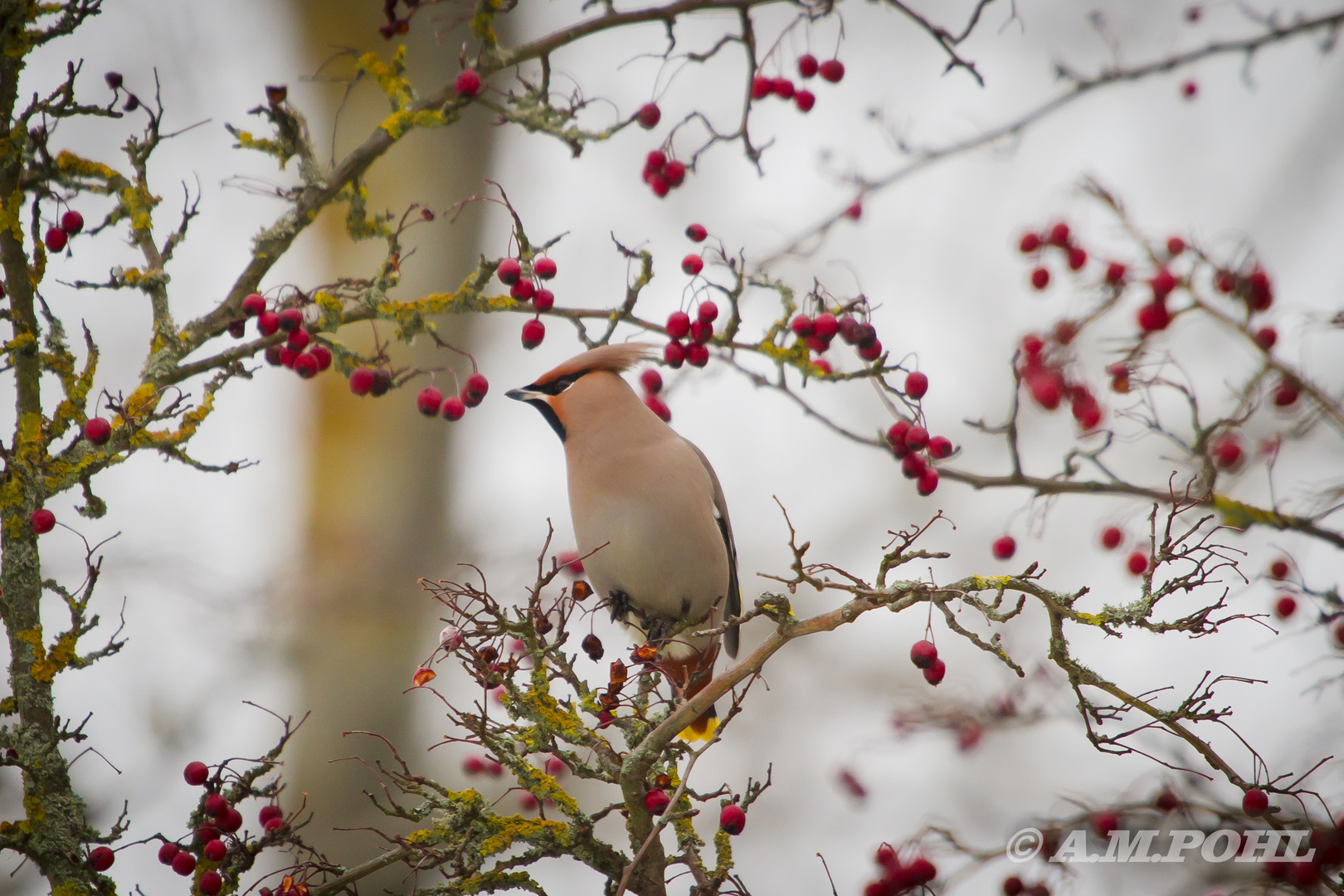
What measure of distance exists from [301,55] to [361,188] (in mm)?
3024

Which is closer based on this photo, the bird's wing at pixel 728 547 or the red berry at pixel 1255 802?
the red berry at pixel 1255 802

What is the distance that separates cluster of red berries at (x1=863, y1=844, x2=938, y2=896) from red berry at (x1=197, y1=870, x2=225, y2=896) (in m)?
1.46

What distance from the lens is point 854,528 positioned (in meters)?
7.75

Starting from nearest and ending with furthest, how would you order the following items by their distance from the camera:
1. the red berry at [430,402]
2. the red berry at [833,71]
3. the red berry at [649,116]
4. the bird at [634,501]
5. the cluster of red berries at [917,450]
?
1. the cluster of red berries at [917,450]
2. the red berry at [430,402]
3. the red berry at [649,116]
4. the red berry at [833,71]
5. the bird at [634,501]

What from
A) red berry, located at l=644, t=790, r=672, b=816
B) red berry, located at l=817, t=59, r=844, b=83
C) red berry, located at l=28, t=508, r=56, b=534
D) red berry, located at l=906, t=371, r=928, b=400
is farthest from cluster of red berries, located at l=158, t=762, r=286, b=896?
red berry, located at l=817, t=59, r=844, b=83

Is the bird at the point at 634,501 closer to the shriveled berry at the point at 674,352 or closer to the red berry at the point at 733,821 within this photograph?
the shriveled berry at the point at 674,352

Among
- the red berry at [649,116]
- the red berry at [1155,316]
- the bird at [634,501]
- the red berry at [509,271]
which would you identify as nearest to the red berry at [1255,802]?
the red berry at [1155,316]

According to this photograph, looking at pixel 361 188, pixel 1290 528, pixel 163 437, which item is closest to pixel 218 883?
pixel 163 437

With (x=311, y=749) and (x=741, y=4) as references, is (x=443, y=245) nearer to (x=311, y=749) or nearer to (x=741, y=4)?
(x=311, y=749)

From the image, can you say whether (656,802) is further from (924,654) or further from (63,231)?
(63,231)

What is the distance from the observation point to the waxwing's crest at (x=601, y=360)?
3482 mm

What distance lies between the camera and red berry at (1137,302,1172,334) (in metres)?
2.62

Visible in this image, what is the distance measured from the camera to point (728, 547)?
3.92m

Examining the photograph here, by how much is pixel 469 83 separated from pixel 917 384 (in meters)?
1.21
